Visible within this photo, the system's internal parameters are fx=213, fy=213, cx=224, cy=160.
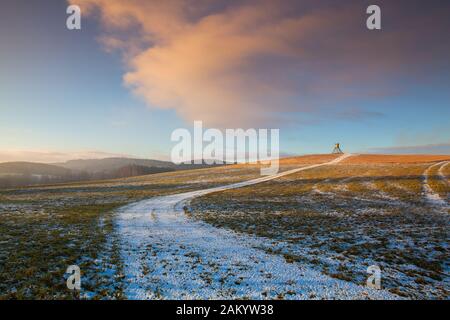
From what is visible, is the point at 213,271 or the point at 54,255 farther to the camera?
the point at 54,255

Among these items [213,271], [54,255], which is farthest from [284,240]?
[54,255]

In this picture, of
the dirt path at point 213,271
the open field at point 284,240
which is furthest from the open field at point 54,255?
the dirt path at point 213,271

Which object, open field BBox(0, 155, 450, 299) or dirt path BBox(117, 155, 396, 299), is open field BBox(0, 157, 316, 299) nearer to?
open field BBox(0, 155, 450, 299)

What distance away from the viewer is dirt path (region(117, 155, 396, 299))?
772 centimetres

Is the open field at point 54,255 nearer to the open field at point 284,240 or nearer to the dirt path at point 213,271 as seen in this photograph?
the open field at point 284,240

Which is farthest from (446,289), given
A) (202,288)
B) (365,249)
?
(202,288)

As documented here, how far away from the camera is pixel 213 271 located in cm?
926

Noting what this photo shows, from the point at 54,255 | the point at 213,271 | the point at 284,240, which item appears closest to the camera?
the point at 213,271

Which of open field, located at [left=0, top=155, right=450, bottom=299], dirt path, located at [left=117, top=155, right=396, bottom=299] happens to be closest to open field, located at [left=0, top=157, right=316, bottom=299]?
open field, located at [left=0, top=155, right=450, bottom=299]

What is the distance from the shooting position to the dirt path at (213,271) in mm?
7719

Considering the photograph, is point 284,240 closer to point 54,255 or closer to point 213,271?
point 213,271

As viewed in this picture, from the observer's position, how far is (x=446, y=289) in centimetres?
808
